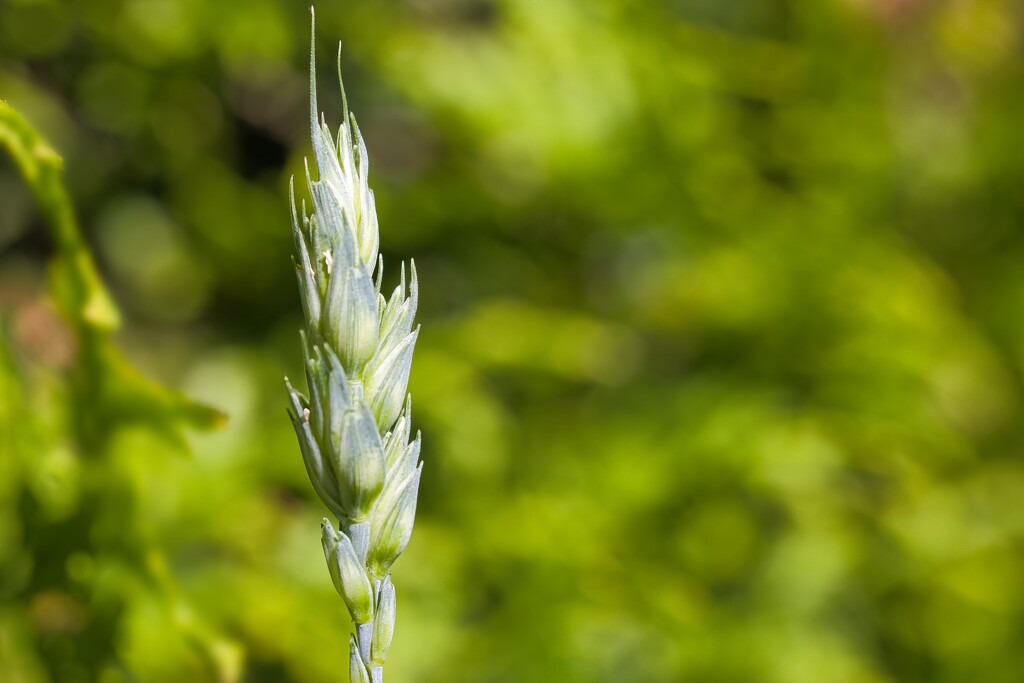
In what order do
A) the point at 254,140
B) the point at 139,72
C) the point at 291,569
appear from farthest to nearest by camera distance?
the point at 254,140 → the point at 139,72 → the point at 291,569

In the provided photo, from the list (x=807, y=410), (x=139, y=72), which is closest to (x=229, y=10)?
(x=139, y=72)

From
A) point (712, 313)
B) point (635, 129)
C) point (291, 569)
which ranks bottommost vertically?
point (291, 569)

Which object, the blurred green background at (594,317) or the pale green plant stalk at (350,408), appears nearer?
the pale green plant stalk at (350,408)

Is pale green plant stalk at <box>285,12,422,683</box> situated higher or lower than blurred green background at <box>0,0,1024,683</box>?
lower

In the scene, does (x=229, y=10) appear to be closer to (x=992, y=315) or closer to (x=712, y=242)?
(x=712, y=242)

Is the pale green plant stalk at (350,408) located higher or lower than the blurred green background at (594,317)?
lower
